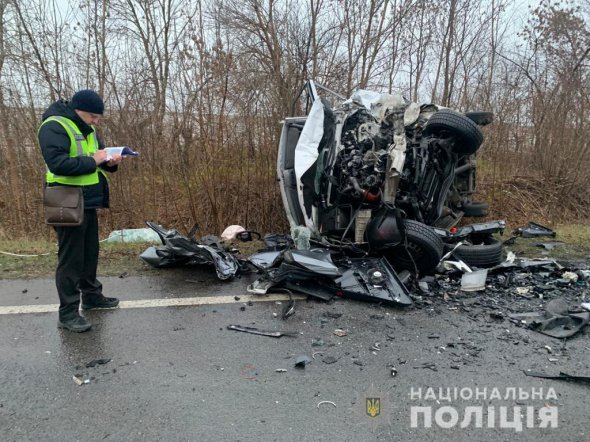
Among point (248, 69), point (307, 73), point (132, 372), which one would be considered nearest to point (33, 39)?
point (248, 69)

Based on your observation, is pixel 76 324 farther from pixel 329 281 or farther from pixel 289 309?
pixel 329 281

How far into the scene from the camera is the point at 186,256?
4.46 m

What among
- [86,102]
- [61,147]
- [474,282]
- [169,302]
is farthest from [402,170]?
[61,147]

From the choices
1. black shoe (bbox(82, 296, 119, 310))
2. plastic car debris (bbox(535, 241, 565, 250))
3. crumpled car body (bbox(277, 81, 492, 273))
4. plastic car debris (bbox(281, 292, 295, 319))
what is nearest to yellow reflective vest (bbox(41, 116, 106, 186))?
black shoe (bbox(82, 296, 119, 310))

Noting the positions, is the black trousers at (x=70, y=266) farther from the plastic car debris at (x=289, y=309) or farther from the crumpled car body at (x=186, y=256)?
the plastic car debris at (x=289, y=309)

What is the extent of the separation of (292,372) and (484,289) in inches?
93.1

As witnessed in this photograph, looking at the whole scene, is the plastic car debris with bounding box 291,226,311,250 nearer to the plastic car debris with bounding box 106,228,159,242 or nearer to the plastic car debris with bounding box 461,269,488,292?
the plastic car debris with bounding box 461,269,488,292

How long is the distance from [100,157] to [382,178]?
9.33 ft

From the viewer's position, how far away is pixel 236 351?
9.48 ft

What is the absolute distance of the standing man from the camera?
3.11 m

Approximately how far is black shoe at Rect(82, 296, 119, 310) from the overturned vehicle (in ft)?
5.17

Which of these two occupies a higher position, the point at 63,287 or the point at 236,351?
the point at 63,287

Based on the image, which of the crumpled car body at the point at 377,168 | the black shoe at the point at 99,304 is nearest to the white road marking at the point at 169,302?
the black shoe at the point at 99,304

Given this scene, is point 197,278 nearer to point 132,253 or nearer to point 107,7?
point 132,253
